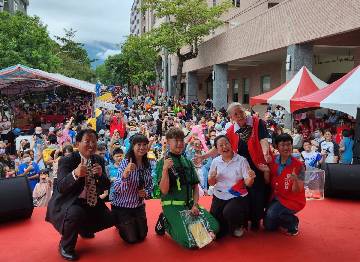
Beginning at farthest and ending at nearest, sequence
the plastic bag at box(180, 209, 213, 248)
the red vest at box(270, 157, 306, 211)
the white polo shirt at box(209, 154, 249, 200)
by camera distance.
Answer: the red vest at box(270, 157, 306, 211), the white polo shirt at box(209, 154, 249, 200), the plastic bag at box(180, 209, 213, 248)

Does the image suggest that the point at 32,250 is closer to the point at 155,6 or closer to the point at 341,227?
the point at 341,227

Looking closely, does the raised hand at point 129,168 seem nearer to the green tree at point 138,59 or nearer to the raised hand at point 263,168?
the raised hand at point 263,168

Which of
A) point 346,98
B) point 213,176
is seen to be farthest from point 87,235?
point 346,98

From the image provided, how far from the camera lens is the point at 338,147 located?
894cm

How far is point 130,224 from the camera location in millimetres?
4234

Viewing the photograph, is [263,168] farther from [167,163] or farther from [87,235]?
[87,235]

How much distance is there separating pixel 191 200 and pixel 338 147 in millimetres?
5871

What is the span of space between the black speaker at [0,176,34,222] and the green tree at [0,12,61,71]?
20.0m

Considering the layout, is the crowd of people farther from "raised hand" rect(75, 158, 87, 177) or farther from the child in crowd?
the child in crowd

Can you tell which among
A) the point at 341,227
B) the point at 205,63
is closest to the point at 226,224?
the point at 341,227

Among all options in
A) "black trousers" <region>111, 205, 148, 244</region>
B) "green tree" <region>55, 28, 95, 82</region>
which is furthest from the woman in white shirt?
"green tree" <region>55, 28, 95, 82</region>

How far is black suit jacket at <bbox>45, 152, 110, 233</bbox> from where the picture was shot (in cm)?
378

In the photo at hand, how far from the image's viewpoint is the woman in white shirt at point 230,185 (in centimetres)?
427

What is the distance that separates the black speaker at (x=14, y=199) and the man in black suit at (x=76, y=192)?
109 centimetres
